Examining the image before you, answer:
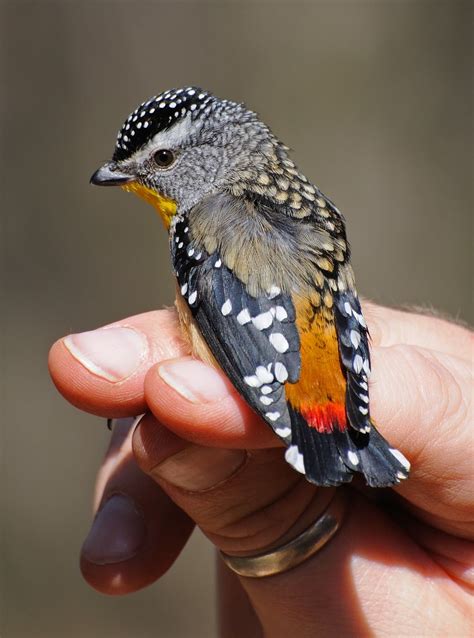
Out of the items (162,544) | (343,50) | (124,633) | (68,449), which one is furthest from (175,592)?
(343,50)

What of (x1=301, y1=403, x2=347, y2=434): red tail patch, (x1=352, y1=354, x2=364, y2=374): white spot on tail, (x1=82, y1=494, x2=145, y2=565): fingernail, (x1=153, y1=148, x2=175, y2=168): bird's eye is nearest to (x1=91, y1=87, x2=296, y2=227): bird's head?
(x1=153, y1=148, x2=175, y2=168): bird's eye

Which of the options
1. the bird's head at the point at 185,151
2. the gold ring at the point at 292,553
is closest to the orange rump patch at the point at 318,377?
the gold ring at the point at 292,553

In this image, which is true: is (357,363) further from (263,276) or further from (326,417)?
(263,276)

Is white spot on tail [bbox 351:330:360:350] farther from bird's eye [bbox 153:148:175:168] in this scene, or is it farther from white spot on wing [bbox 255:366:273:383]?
bird's eye [bbox 153:148:175:168]

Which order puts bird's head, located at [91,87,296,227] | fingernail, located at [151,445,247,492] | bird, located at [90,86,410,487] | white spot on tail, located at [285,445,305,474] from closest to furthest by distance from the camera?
white spot on tail, located at [285,445,305,474] → bird, located at [90,86,410,487] → fingernail, located at [151,445,247,492] → bird's head, located at [91,87,296,227]

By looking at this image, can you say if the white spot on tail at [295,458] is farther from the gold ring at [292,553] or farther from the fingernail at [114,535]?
the fingernail at [114,535]
